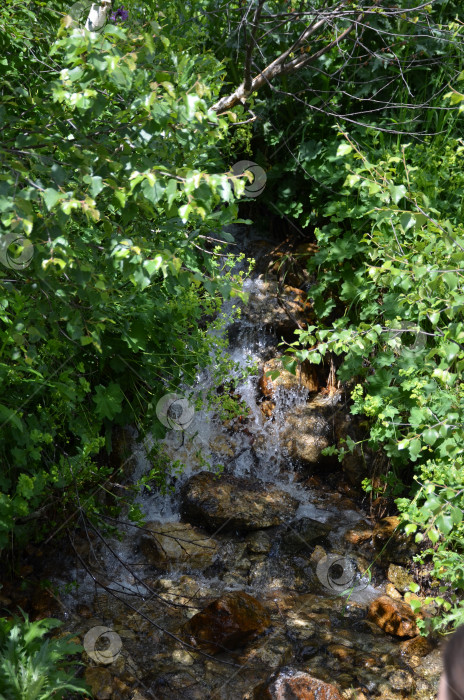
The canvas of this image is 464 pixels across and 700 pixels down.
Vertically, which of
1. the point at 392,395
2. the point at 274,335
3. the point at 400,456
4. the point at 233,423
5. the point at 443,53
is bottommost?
the point at 233,423

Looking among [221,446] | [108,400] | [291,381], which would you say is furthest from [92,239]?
[291,381]

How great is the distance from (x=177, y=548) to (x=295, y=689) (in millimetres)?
1411

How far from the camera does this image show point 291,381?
5.44 meters

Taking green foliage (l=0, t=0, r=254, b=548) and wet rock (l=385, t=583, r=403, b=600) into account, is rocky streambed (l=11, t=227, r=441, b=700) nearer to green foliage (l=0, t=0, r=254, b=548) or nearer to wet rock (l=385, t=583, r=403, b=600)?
wet rock (l=385, t=583, r=403, b=600)

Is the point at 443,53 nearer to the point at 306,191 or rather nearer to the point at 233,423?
the point at 306,191

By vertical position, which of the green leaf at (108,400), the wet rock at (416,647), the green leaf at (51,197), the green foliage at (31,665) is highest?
the green leaf at (51,197)

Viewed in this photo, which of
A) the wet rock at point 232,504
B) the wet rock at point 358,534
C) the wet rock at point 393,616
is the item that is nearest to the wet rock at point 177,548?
the wet rock at point 232,504

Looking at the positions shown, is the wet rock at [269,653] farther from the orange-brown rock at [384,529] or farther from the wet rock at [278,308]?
the wet rock at [278,308]

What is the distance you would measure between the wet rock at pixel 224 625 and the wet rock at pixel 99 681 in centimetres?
55

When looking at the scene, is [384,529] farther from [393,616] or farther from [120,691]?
[120,691]

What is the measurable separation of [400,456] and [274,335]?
1.89 m

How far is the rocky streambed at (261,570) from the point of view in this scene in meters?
3.27

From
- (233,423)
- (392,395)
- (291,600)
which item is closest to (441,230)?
(392,395)

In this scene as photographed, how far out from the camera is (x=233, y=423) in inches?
210
